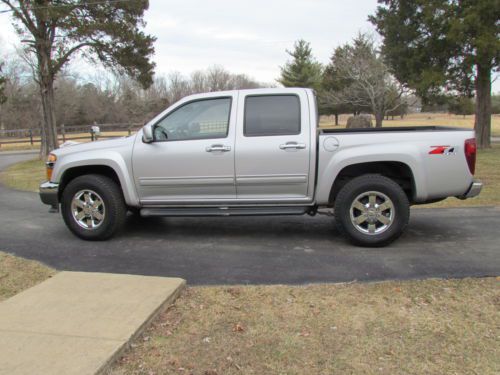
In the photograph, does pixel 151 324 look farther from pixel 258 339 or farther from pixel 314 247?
pixel 314 247

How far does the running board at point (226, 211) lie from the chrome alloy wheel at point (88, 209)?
556 millimetres

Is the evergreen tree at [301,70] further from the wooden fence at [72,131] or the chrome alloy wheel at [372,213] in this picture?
the chrome alloy wheel at [372,213]

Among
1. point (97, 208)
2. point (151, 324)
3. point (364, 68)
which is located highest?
point (364, 68)

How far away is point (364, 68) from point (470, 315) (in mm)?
27152

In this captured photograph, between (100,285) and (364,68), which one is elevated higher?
(364,68)

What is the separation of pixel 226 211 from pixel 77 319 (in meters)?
2.37

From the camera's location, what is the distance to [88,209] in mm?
5590

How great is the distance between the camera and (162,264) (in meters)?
4.73

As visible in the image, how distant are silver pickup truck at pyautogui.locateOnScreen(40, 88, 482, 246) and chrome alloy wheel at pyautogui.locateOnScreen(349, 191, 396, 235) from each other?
0.04 ft

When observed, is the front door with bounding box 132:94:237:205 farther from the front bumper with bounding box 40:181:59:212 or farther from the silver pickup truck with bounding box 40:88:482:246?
the front bumper with bounding box 40:181:59:212

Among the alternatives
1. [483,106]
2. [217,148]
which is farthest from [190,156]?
[483,106]

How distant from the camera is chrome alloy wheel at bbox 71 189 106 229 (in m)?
5.57

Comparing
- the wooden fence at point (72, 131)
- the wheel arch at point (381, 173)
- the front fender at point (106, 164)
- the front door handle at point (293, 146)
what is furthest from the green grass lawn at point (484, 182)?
the wooden fence at point (72, 131)

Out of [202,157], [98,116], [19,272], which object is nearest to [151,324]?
[19,272]
